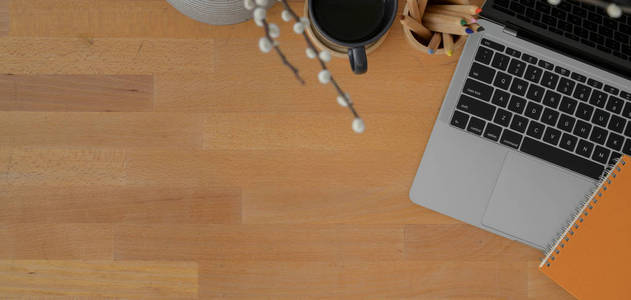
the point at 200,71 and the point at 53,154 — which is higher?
the point at 200,71

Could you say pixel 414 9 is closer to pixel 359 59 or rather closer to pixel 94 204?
pixel 359 59

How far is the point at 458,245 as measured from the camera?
2.40 feet

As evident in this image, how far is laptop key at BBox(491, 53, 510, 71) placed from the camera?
69 cm

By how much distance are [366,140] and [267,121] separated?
17 centimetres

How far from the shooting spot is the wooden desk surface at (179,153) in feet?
2.36

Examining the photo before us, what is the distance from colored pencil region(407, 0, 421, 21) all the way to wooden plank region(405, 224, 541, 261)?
332mm

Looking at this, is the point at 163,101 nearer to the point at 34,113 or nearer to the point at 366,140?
the point at 34,113

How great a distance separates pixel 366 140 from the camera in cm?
73

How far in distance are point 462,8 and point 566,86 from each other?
0.24 metres

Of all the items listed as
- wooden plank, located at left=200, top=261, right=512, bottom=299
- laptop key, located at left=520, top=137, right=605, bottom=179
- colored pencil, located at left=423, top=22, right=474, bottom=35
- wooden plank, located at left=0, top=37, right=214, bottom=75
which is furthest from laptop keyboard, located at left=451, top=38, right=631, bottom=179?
wooden plank, located at left=0, top=37, right=214, bottom=75

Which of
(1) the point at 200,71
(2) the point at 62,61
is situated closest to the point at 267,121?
(1) the point at 200,71

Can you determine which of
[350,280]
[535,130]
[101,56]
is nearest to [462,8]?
[535,130]

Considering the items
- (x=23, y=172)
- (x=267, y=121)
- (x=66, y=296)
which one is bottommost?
(x=66, y=296)

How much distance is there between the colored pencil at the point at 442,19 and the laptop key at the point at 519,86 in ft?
0.56
